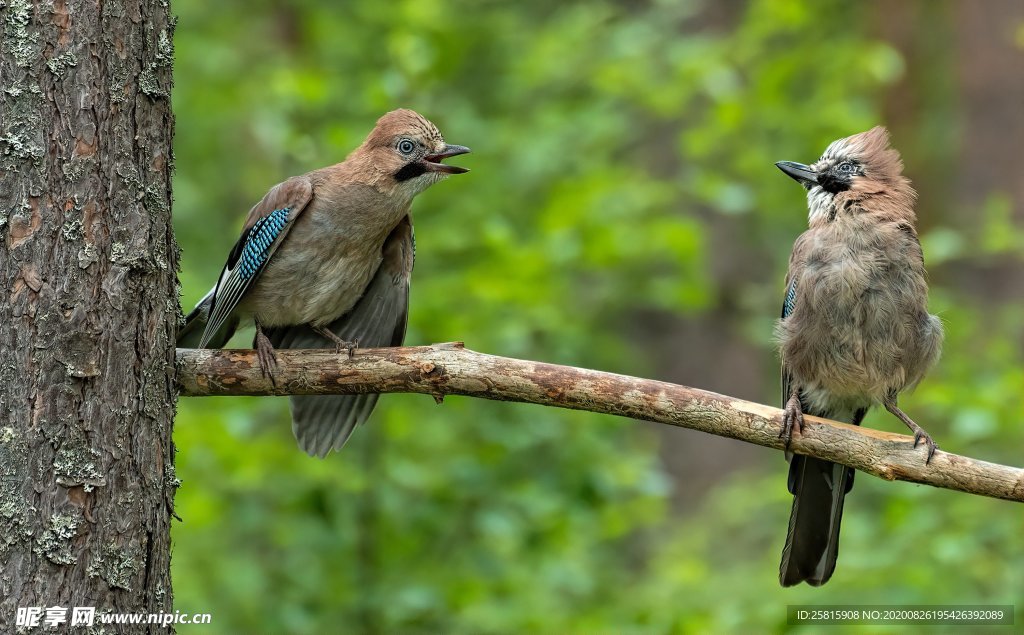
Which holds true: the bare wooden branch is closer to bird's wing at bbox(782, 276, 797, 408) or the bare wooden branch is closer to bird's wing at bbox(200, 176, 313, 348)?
bird's wing at bbox(200, 176, 313, 348)

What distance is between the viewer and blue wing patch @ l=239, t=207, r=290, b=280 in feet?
16.2

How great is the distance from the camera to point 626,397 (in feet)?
11.9

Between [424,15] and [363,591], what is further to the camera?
[424,15]

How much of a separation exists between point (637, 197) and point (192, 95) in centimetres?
387

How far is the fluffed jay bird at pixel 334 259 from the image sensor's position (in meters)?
4.91

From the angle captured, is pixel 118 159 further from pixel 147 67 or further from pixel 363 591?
pixel 363 591

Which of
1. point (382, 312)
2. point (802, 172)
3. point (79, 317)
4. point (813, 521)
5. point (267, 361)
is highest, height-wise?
point (802, 172)

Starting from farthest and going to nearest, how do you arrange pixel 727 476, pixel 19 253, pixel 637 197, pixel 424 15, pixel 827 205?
pixel 727 476
pixel 637 197
pixel 424 15
pixel 827 205
pixel 19 253

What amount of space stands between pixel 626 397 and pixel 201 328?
7.84 ft

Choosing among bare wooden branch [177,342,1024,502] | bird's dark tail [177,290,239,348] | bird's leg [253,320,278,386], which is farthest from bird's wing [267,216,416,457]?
bare wooden branch [177,342,1024,502]

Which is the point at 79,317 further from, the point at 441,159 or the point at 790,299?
the point at 790,299

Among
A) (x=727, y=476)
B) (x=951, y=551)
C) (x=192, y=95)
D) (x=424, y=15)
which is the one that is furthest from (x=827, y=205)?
(x=727, y=476)

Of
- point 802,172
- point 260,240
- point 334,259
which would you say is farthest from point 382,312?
point 802,172

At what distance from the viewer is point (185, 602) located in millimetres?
5898
